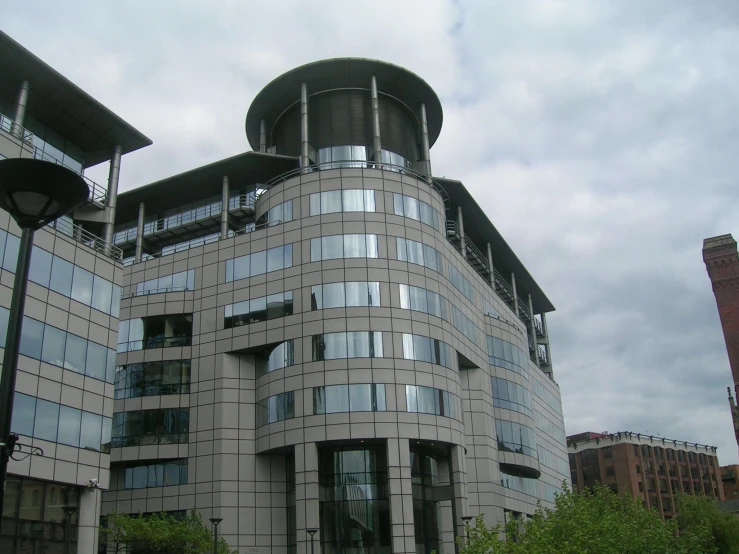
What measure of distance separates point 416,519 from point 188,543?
15640 millimetres

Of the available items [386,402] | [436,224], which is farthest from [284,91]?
[386,402]

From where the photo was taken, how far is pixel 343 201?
2333 inches

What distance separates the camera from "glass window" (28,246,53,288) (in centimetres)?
3788

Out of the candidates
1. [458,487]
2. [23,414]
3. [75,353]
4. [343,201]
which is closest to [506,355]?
[458,487]

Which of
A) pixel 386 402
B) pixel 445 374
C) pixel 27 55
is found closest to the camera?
pixel 27 55

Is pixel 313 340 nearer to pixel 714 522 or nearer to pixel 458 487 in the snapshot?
pixel 458 487

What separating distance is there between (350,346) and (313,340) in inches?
112

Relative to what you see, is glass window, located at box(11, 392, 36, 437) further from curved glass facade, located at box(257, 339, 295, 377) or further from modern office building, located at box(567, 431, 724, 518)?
modern office building, located at box(567, 431, 724, 518)

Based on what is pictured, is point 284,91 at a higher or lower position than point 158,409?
higher

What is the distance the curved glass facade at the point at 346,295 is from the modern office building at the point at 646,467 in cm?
11122

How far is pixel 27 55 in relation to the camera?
45.7 m

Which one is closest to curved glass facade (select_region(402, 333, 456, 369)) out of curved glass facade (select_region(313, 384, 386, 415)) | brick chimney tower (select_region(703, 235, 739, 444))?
curved glass facade (select_region(313, 384, 386, 415))

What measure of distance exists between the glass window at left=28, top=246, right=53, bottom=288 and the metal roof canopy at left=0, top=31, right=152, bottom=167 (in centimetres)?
1299

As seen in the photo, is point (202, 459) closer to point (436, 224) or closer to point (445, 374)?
point (445, 374)
